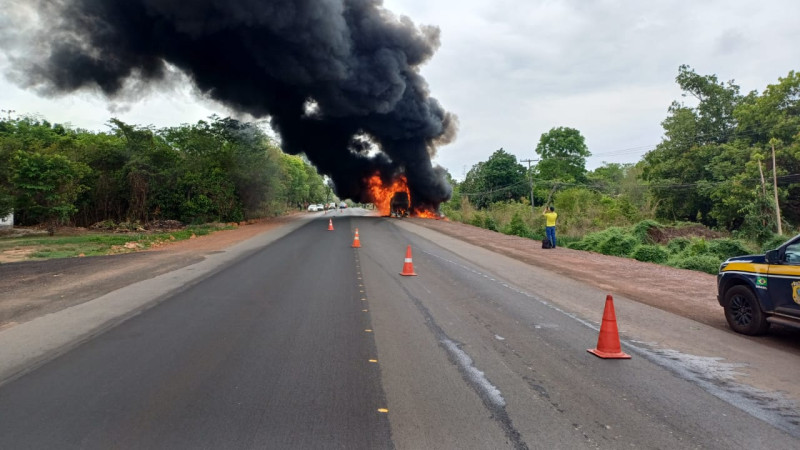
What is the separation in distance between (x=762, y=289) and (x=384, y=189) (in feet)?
133

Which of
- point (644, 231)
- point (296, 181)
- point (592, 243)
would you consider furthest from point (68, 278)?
point (296, 181)

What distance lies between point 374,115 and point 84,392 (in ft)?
116

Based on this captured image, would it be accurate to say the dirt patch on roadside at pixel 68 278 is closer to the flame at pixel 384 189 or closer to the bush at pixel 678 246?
the bush at pixel 678 246

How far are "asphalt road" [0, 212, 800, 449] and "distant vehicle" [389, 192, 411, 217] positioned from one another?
35.3 meters

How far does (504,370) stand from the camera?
504 cm

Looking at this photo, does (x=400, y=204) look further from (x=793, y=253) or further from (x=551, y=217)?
(x=793, y=253)

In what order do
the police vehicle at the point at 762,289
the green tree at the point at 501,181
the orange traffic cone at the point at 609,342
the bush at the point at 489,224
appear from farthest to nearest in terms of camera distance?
the green tree at the point at 501,181
the bush at the point at 489,224
the police vehicle at the point at 762,289
the orange traffic cone at the point at 609,342

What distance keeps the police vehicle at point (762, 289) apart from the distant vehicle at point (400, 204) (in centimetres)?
3645

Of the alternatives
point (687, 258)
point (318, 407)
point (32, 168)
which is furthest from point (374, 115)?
point (318, 407)

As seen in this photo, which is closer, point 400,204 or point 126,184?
point 126,184

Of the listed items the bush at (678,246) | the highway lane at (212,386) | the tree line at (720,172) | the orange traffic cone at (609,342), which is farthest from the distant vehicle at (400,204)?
the orange traffic cone at (609,342)

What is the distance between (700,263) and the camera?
14609 mm

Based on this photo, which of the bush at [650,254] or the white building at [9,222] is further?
the white building at [9,222]

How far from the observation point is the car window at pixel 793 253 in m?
6.16
